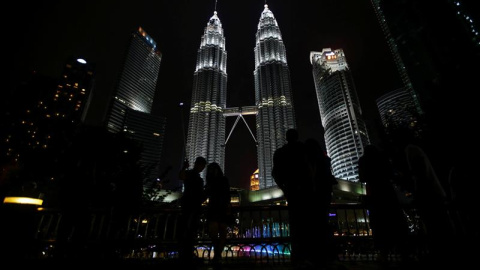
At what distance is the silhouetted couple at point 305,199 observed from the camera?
3.52 meters

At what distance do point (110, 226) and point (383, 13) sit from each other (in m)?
70.4

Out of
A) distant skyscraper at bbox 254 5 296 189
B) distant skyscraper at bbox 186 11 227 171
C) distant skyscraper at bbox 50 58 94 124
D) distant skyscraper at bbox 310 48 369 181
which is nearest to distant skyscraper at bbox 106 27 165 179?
distant skyscraper at bbox 50 58 94 124

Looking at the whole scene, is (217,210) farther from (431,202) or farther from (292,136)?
(431,202)

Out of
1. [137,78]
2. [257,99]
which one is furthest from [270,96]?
[137,78]

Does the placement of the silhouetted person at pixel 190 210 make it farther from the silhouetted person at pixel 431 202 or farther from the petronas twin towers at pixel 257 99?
the petronas twin towers at pixel 257 99

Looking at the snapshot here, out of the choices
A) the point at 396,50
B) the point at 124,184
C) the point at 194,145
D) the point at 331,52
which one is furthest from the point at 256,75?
the point at 124,184

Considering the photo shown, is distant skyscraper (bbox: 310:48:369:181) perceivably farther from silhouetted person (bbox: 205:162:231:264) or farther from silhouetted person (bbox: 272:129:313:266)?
silhouetted person (bbox: 272:129:313:266)

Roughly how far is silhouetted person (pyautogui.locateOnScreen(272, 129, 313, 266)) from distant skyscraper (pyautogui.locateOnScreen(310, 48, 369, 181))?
114m

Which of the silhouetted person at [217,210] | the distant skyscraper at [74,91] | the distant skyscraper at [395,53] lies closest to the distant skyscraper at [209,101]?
the distant skyscraper at [74,91]

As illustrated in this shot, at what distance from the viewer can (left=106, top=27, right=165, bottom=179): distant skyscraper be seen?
128m

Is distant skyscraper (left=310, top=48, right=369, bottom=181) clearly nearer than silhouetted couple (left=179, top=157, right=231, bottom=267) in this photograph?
No

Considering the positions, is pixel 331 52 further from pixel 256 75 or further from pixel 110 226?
pixel 110 226

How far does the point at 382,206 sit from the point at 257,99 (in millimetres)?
109681

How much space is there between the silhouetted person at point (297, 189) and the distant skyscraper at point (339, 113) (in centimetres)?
11383
